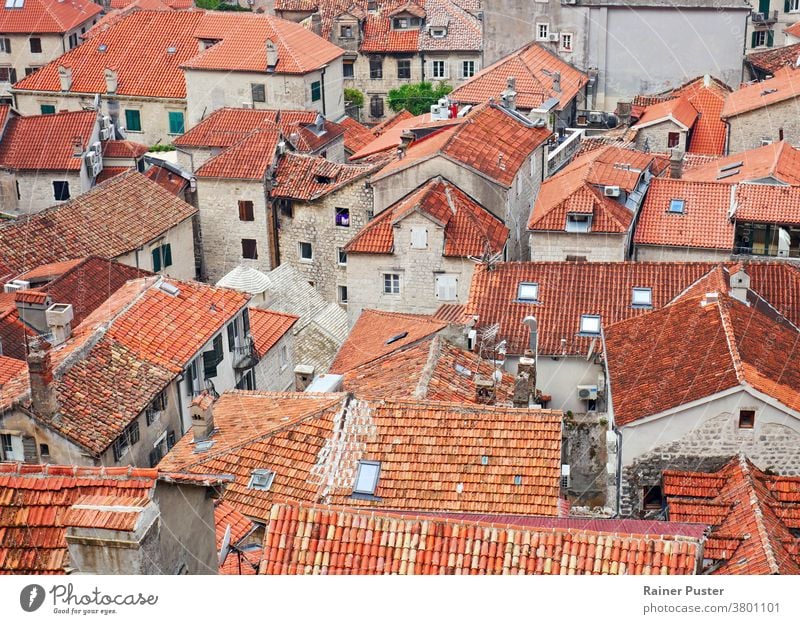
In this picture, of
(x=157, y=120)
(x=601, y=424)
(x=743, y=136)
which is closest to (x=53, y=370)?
(x=601, y=424)

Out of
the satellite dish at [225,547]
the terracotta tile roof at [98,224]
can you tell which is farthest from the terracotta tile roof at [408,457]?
the terracotta tile roof at [98,224]

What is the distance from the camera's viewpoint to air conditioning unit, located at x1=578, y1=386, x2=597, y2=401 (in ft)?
112

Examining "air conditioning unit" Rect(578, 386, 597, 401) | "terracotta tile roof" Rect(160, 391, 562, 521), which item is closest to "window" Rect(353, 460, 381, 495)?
"terracotta tile roof" Rect(160, 391, 562, 521)

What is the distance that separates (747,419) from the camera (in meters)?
25.3

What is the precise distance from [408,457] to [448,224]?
18.3 meters

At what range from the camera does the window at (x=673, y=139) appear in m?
55.5

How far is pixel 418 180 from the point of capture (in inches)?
1741

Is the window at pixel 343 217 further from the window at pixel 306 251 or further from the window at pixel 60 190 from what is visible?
the window at pixel 60 190

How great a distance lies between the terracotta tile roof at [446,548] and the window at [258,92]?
158ft

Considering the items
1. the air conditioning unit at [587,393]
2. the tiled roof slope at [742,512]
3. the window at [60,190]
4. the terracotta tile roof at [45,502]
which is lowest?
the window at [60,190]

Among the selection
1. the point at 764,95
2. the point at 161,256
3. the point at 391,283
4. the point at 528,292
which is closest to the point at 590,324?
the point at 528,292

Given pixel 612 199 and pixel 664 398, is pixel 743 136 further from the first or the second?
pixel 664 398

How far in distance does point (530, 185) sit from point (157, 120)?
29495 mm

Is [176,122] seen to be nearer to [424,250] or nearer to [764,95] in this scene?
[424,250]
